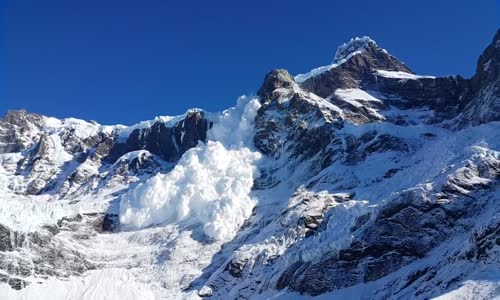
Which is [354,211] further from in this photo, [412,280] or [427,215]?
[412,280]

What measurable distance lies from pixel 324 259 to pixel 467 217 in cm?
3333

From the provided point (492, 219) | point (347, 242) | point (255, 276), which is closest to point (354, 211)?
point (347, 242)

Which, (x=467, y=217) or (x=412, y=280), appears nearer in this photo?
(x=412, y=280)

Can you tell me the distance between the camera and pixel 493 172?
16950 centimetres

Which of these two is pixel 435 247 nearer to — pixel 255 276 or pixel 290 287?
pixel 290 287

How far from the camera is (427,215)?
6467 inches

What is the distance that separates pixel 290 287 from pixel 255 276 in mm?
22311

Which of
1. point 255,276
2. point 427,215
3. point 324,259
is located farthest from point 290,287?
point 427,215

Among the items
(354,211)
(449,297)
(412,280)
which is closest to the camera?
(449,297)

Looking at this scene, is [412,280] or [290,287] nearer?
[412,280]

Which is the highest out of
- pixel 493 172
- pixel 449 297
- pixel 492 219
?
pixel 493 172

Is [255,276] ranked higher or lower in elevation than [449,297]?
higher

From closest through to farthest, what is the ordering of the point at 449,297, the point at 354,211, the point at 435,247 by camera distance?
1. the point at 449,297
2. the point at 435,247
3. the point at 354,211

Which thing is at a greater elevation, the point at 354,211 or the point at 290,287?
the point at 354,211
